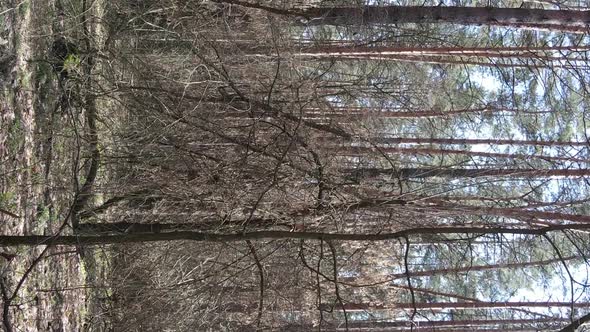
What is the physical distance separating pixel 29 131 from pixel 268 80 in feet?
7.94

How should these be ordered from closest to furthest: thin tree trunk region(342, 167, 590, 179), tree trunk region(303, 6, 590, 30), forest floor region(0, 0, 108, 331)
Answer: forest floor region(0, 0, 108, 331) → thin tree trunk region(342, 167, 590, 179) → tree trunk region(303, 6, 590, 30)

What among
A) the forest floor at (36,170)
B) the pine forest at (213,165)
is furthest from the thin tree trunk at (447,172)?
the forest floor at (36,170)

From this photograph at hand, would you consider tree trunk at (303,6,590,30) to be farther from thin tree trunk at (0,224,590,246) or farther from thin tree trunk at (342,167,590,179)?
thin tree trunk at (0,224,590,246)

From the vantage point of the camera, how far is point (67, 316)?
6.45m

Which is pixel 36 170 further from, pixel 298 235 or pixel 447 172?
pixel 447 172

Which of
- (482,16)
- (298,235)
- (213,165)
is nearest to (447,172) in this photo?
(482,16)

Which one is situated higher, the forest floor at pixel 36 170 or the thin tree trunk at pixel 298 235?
the forest floor at pixel 36 170

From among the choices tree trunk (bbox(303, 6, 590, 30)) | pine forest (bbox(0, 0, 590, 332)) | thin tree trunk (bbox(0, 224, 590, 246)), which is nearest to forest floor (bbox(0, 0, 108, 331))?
pine forest (bbox(0, 0, 590, 332))

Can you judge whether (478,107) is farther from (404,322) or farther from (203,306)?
(203,306)

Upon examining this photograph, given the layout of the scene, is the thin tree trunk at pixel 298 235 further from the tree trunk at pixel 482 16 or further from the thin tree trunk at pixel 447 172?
the tree trunk at pixel 482 16

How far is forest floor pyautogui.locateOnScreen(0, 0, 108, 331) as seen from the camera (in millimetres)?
5145

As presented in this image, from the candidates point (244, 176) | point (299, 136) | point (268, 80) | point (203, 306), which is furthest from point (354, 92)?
point (203, 306)

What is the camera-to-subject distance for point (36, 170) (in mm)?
5723

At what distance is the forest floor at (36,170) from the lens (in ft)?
16.9
